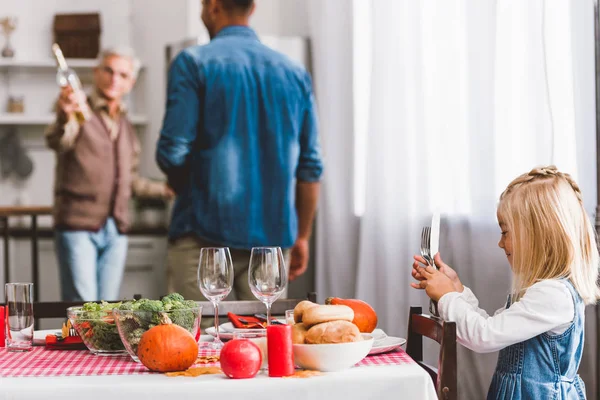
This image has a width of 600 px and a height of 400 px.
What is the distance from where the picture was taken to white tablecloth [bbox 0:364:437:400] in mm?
1320

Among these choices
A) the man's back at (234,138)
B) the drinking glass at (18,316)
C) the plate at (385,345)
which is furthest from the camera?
the man's back at (234,138)

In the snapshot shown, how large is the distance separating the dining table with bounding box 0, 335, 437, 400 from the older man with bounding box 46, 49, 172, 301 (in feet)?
8.26

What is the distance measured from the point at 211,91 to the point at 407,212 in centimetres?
96

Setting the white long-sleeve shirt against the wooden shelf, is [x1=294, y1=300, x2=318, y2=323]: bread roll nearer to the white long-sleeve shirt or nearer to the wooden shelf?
the white long-sleeve shirt

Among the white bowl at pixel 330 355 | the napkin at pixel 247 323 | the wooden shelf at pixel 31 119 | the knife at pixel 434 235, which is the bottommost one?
the napkin at pixel 247 323

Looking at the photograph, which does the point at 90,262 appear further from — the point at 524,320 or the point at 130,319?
the point at 524,320

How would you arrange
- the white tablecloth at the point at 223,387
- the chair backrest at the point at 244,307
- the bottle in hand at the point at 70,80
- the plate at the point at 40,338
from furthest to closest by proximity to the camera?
the bottle in hand at the point at 70,80, the chair backrest at the point at 244,307, the plate at the point at 40,338, the white tablecloth at the point at 223,387

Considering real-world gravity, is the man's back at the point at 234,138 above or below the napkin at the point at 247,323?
above

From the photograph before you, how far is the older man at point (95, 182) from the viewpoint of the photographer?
397 centimetres

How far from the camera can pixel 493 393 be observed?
1.75 metres

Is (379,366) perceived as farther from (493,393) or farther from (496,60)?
(496,60)

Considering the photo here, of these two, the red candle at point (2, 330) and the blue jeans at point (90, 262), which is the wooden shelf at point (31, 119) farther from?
the red candle at point (2, 330)

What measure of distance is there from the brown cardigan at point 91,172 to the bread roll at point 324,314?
2.72 m

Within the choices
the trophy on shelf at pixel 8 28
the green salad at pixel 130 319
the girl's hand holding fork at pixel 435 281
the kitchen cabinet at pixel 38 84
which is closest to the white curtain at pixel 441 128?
the girl's hand holding fork at pixel 435 281
